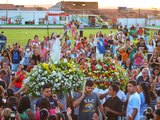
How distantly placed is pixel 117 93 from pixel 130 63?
7.76 metres

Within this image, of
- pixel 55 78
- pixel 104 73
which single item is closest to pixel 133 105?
pixel 55 78

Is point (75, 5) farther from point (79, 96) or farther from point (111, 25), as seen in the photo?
point (79, 96)

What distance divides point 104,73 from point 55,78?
1879 mm

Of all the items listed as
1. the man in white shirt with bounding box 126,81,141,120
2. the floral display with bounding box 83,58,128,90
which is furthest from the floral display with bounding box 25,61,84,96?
the man in white shirt with bounding box 126,81,141,120

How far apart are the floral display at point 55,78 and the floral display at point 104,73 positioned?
1025mm

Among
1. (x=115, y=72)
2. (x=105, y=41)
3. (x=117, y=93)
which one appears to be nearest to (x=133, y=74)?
(x=115, y=72)

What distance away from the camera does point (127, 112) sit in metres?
9.38

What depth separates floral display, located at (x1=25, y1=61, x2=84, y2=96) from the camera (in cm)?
971

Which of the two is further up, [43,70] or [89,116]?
[43,70]

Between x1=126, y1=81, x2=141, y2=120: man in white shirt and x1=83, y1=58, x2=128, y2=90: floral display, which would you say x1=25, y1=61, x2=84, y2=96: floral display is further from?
x1=126, y1=81, x2=141, y2=120: man in white shirt

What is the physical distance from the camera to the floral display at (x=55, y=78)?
9.71 m

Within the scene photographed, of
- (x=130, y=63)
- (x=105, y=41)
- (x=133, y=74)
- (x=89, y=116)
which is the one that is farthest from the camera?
(x=105, y=41)

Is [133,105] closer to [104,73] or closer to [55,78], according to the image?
[55,78]

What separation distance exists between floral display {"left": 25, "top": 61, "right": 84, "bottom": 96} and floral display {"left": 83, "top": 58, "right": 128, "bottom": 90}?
1.02 m
